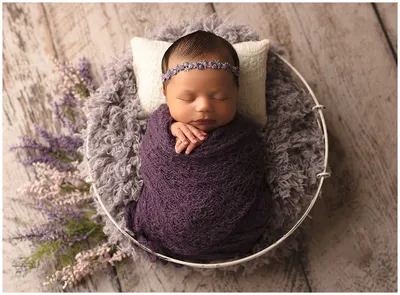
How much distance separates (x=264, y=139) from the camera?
1.20 m

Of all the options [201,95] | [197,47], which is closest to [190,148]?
[201,95]

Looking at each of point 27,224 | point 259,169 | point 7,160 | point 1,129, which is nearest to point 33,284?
point 27,224

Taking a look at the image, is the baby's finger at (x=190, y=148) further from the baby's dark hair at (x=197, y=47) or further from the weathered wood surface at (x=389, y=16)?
the weathered wood surface at (x=389, y=16)

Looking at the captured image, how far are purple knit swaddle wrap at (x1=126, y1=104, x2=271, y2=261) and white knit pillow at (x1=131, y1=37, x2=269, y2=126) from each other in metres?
0.07

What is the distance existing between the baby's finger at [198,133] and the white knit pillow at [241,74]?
0.17 metres

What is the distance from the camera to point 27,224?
1358 millimetres

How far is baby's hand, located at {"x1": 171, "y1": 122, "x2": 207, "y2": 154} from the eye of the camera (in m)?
1.05

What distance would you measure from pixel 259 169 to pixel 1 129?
846 mm

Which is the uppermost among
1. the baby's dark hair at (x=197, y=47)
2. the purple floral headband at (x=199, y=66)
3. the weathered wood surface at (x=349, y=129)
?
the baby's dark hair at (x=197, y=47)

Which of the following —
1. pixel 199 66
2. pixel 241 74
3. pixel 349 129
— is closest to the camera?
pixel 199 66

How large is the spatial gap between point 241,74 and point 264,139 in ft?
0.62

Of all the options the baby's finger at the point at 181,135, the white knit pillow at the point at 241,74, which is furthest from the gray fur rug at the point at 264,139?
the baby's finger at the point at 181,135

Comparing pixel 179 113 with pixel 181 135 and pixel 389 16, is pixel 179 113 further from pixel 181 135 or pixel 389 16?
pixel 389 16

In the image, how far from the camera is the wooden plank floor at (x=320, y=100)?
1347 millimetres
